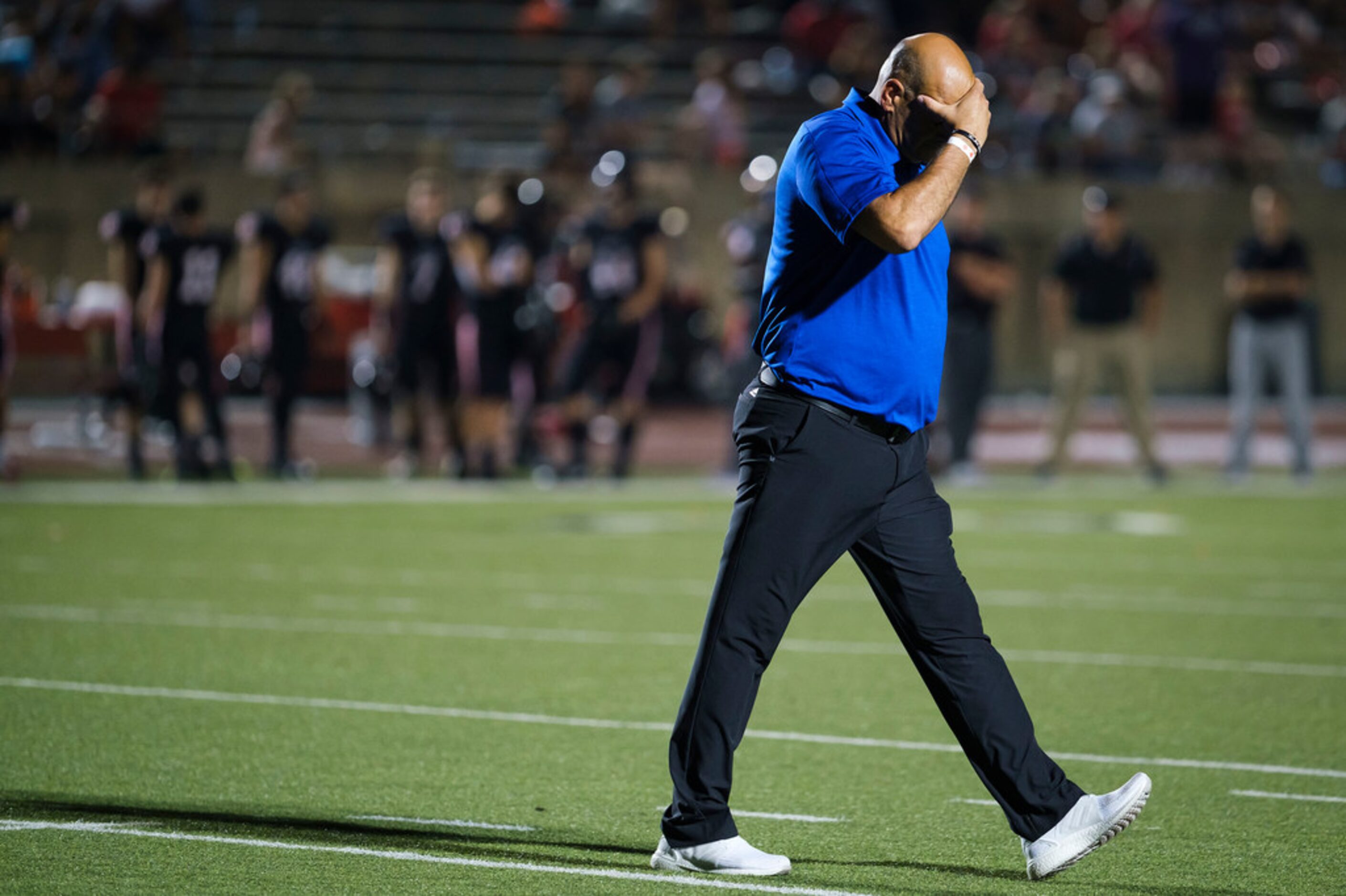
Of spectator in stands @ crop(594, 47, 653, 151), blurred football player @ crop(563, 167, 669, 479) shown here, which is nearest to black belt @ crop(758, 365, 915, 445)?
blurred football player @ crop(563, 167, 669, 479)

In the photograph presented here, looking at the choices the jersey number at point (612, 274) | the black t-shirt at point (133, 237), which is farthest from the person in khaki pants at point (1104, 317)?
the black t-shirt at point (133, 237)

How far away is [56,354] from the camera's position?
2128 cm

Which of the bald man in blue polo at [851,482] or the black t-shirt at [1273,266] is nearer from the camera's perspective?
the bald man in blue polo at [851,482]

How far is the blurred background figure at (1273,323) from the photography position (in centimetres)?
1636

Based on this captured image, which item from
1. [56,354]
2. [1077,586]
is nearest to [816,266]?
[1077,586]

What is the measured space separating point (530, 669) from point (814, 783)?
2.24 metres

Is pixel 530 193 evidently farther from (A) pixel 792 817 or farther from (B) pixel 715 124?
(A) pixel 792 817

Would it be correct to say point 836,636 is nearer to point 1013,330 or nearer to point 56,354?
point 56,354

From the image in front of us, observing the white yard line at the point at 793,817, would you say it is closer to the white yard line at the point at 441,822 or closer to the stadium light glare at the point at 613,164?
the white yard line at the point at 441,822

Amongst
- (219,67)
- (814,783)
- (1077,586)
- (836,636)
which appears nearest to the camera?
(814,783)

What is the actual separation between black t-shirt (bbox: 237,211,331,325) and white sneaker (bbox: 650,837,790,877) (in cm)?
1288

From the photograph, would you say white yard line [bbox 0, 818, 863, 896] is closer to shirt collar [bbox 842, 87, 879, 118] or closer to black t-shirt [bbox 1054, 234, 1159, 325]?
shirt collar [bbox 842, 87, 879, 118]

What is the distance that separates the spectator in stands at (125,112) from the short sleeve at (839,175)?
21312 millimetres

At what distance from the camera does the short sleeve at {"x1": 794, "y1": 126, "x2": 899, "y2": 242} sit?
4586 mm
